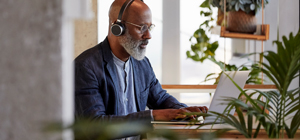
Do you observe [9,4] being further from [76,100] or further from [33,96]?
[76,100]

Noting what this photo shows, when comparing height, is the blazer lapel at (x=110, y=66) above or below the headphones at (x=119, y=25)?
below

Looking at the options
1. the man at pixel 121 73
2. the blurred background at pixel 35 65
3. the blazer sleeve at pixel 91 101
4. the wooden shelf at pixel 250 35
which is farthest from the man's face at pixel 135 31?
the blurred background at pixel 35 65

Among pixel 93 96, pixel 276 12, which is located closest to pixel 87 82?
pixel 93 96

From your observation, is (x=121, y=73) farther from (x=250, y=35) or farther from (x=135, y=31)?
(x=250, y=35)

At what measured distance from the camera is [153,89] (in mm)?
2107

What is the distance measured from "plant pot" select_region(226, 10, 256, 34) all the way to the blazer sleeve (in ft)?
4.86

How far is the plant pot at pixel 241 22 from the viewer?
112 inches

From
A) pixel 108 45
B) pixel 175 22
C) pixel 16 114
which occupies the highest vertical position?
pixel 175 22

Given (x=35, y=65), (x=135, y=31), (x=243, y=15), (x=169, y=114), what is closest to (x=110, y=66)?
(x=135, y=31)

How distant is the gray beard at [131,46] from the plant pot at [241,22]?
3.68ft

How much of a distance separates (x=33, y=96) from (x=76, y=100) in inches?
43.5

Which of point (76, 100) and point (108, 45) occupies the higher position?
point (108, 45)

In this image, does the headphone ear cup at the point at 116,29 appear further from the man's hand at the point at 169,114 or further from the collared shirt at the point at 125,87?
the man's hand at the point at 169,114

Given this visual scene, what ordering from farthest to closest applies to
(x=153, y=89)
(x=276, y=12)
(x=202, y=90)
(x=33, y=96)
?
(x=276, y=12) → (x=202, y=90) → (x=153, y=89) → (x=33, y=96)
